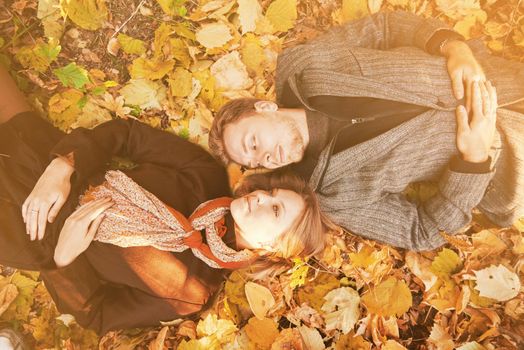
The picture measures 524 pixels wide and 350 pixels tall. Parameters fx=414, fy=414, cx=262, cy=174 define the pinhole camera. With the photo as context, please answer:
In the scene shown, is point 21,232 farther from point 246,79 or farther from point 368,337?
point 368,337

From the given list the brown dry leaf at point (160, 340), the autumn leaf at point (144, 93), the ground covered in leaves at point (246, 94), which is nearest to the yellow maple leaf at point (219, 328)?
the ground covered in leaves at point (246, 94)

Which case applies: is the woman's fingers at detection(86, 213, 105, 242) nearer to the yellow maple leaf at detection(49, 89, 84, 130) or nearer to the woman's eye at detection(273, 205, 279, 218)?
the yellow maple leaf at detection(49, 89, 84, 130)

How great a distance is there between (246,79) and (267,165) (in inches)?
10.3

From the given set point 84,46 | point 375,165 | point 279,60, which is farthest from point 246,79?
point 84,46

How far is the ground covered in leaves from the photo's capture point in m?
1.06

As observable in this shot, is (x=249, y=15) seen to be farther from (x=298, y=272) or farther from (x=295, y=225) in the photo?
(x=298, y=272)

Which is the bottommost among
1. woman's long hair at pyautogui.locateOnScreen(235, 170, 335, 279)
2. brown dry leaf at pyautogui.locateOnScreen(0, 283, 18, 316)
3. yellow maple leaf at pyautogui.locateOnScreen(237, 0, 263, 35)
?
brown dry leaf at pyautogui.locateOnScreen(0, 283, 18, 316)

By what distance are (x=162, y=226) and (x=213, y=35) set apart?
547 millimetres

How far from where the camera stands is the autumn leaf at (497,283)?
1029 mm

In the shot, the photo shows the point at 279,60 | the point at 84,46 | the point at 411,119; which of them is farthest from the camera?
the point at 84,46

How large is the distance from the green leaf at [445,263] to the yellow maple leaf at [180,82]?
2.68 ft

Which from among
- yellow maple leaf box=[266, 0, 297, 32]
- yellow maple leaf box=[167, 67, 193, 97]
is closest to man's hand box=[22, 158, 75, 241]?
yellow maple leaf box=[167, 67, 193, 97]

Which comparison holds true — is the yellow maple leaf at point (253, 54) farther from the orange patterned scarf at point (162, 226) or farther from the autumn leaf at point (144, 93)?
the orange patterned scarf at point (162, 226)

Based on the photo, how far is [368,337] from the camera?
114 centimetres
